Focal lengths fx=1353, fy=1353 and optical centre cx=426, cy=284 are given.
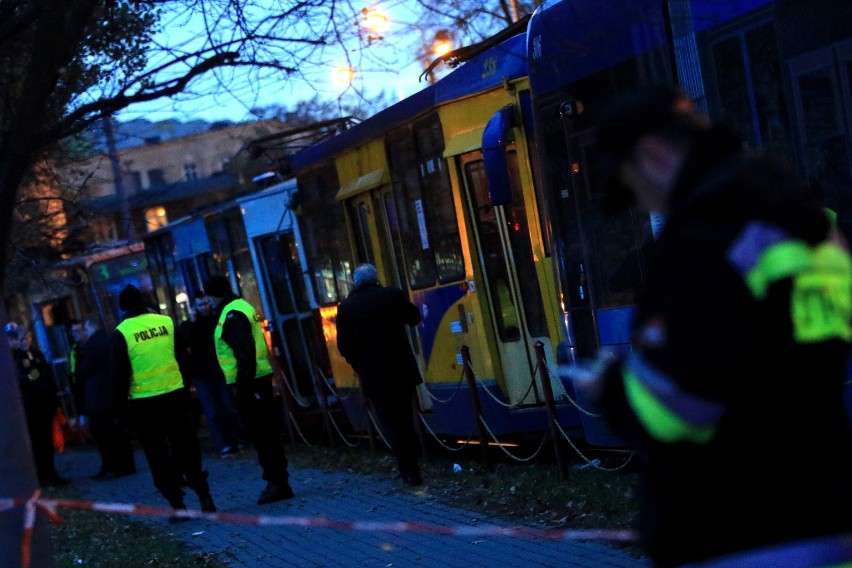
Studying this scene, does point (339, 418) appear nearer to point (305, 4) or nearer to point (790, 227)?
point (305, 4)

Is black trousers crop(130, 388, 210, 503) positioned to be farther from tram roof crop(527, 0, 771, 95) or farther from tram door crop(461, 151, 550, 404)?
tram roof crop(527, 0, 771, 95)

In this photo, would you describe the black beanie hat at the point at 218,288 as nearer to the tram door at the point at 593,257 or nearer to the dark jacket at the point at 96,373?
the tram door at the point at 593,257

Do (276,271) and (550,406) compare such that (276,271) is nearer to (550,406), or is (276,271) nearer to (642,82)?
(550,406)

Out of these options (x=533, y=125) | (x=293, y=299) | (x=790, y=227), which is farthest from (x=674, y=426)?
(x=293, y=299)

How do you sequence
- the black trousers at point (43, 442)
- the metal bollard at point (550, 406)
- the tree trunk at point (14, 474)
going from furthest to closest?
the black trousers at point (43, 442)
the metal bollard at point (550, 406)
the tree trunk at point (14, 474)

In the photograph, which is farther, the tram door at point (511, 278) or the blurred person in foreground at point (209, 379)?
the blurred person in foreground at point (209, 379)

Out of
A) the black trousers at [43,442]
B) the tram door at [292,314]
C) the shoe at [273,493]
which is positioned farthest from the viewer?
the tram door at [292,314]

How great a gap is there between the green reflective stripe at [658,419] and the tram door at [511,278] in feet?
27.8

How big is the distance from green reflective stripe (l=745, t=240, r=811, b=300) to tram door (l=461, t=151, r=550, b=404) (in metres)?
8.63

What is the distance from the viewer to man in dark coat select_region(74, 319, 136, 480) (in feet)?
59.0

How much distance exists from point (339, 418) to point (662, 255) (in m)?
16.5

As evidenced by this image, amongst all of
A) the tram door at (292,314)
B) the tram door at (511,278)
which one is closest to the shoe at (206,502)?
the tram door at (511,278)

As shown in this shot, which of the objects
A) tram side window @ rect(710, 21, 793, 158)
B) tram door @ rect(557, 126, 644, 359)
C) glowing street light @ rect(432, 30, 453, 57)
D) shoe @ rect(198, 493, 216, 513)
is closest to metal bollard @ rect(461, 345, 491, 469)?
→ tram door @ rect(557, 126, 644, 359)

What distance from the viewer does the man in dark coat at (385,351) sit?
37.4 ft
